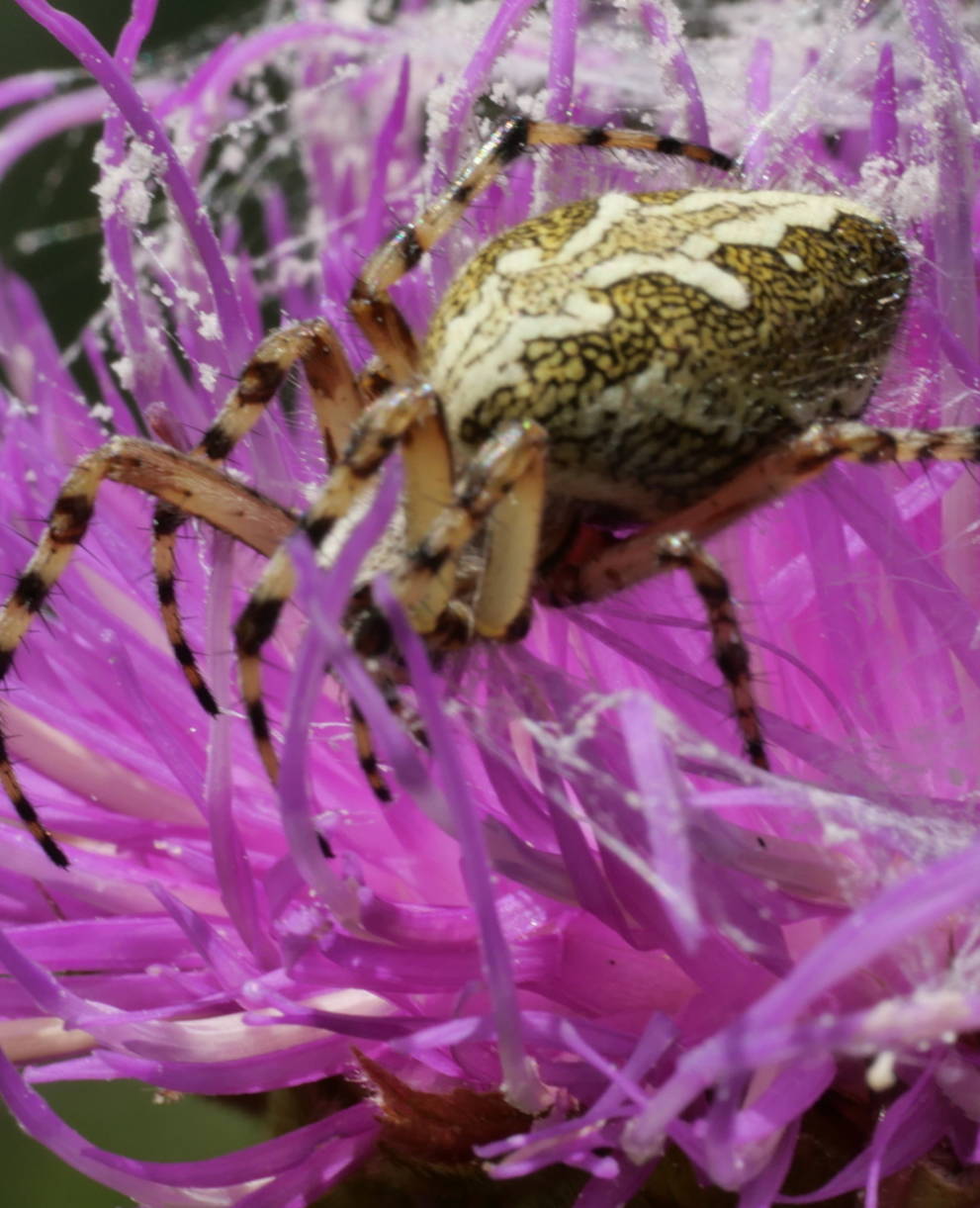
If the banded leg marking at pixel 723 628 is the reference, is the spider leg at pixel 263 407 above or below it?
above

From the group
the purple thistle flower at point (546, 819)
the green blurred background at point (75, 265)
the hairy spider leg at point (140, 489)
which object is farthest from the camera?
the green blurred background at point (75, 265)

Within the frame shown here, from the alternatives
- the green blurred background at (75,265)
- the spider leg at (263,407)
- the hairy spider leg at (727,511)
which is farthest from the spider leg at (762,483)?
the green blurred background at (75,265)

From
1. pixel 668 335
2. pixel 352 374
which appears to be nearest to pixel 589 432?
pixel 668 335

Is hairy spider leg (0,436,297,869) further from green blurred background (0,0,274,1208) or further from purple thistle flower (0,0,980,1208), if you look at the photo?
green blurred background (0,0,274,1208)

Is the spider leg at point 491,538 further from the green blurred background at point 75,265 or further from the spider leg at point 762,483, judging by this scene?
the green blurred background at point 75,265

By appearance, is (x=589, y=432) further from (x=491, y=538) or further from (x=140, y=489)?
(x=140, y=489)

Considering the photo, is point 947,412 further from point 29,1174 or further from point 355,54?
point 29,1174

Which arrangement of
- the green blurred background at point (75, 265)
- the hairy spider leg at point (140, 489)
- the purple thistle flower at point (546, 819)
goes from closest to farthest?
the purple thistle flower at point (546, 819)
the hairy spider leg at point (140, 489)
the green blurred background at point (75, 265)
